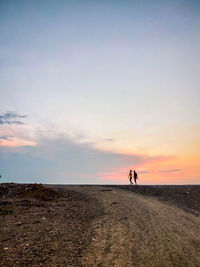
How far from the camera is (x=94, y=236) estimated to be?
12.7 meters

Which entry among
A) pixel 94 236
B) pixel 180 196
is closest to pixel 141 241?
pixel 94 236

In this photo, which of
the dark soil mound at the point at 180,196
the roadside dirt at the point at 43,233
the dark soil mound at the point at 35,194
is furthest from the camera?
the dark soil mound at the point at 180,196

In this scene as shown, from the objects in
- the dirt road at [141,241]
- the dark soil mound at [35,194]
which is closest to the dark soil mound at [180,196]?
the dirt road at [141,241]

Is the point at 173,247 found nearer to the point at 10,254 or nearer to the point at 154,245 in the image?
the point at 154,245

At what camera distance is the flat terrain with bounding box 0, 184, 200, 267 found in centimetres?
1005

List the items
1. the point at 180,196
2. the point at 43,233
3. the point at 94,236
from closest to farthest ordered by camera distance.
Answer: the point at 94,236 → the point at 43,233 → the point at 180,196

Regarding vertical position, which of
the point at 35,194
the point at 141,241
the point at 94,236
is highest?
the point at 35,194

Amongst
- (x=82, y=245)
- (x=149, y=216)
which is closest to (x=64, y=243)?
(x=82, y=245)

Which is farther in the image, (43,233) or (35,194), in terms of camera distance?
(35,194)

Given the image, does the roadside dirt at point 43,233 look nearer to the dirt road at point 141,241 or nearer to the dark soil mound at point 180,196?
the dirt road at point 141,241

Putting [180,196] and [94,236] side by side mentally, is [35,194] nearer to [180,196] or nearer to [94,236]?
[94,236]

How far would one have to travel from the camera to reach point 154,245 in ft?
39.6

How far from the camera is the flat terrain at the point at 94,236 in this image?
33.0ft

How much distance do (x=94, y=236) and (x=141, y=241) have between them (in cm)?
219
